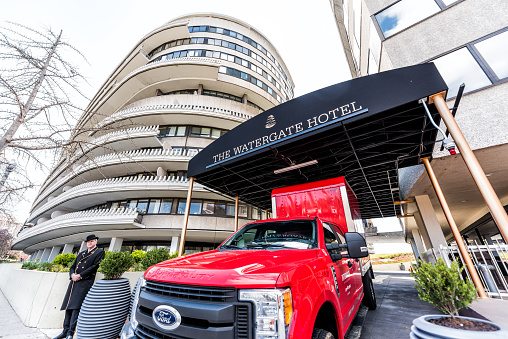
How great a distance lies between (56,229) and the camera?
16.3 m

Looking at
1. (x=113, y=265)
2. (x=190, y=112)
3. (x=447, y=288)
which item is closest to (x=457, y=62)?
(x=447, y=288)

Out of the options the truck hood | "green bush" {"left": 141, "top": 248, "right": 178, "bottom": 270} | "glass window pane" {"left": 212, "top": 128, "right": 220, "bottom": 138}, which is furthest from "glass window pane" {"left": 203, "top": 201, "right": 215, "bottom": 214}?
the truck hood

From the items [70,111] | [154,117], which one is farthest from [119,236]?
[70,111]

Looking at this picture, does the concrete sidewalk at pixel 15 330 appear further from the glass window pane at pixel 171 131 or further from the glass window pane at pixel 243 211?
the glass window pane at pixel 171 131

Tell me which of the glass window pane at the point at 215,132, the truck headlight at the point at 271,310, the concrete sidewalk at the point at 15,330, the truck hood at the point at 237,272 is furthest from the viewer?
the glass window pane at the point at 215,132

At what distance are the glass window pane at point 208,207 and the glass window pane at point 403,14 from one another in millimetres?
14722

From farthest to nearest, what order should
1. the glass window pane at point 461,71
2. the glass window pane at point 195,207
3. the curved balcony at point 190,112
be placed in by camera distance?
the curved balcony at point 190,112, the glass window pane at point 195,207, the glass window pane at point 461,71

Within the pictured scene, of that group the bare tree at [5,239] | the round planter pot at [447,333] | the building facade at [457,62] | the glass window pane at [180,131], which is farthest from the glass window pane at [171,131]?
the round planter pot at [447,333]

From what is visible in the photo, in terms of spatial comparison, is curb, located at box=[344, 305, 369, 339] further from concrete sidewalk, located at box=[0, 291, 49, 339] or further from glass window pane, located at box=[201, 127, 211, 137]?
glass window pane, located at box=[201, 127, 211, 137]

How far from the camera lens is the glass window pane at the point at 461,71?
6.02 meters

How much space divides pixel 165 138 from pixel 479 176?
1982 centimetres

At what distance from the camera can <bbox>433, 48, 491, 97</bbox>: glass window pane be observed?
6016 mm

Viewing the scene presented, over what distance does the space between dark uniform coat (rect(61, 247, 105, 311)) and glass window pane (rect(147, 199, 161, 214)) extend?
38.3ft

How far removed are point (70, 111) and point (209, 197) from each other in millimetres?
12251
